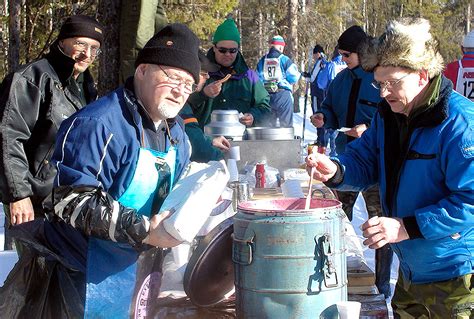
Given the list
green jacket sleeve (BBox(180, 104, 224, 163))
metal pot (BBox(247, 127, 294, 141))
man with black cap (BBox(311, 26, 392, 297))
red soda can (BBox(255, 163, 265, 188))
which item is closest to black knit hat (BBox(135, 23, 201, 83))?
green jacket sleeve (BBox(180, 104, 224, 163))

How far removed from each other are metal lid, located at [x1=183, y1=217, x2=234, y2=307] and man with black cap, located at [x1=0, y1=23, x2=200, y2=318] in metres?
0.19

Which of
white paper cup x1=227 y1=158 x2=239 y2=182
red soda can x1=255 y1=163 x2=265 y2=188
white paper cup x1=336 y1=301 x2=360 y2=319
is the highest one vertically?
white paper cup x1=336 y1=301 x2=360 y2=319

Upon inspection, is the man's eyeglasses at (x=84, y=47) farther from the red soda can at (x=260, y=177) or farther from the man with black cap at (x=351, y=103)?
the man with black cap at (x=351, y=103)

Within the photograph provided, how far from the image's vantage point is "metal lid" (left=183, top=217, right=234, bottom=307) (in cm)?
292

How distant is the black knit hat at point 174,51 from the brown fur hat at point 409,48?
2.54ft

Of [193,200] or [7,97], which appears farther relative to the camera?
[7,97]

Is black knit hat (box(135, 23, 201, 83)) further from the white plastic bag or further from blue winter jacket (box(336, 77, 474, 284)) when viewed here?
blue winter jacket (box(336, 77, 474, 284))

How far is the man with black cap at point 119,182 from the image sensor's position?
2402mm

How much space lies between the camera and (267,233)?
2.54m

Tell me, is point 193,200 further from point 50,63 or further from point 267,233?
point 50,63

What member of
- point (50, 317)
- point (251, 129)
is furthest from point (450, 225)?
point (251, 129)

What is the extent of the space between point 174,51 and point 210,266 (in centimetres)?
90

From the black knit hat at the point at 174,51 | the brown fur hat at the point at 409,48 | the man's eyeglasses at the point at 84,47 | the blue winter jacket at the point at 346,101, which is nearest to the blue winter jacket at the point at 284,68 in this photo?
the blue winter jacket at the point at 346,101

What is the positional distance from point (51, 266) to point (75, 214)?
0.50m
